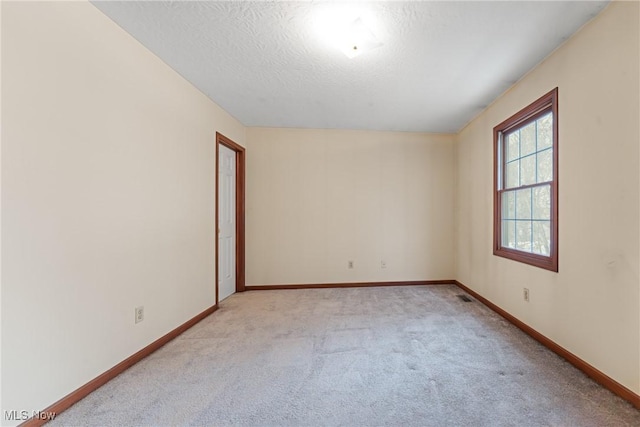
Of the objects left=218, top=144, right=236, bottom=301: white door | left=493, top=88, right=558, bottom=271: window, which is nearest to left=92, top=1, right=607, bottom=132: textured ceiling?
left=493, top=88, right=558, bottom=271: window

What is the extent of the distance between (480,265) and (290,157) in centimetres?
305

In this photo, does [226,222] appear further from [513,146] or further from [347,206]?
[513,146]

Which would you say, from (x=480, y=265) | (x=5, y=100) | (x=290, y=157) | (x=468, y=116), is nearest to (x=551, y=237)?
(x=480, y=265)

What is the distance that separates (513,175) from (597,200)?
117cm

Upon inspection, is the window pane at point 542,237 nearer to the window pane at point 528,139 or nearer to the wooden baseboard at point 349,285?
the window pane at point 528,139

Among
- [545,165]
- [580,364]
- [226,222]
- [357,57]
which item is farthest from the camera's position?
[226,222]

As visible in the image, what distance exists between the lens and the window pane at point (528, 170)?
2529 millimetres

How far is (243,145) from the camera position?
394 centimetres

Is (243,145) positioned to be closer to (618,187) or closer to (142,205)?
(142,205)

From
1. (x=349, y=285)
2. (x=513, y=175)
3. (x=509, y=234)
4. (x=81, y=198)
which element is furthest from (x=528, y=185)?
(x=81, y=198)

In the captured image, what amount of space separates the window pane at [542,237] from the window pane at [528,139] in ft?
2.39

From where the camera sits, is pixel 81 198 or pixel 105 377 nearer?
pixel 81 198

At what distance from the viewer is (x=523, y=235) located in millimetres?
2670

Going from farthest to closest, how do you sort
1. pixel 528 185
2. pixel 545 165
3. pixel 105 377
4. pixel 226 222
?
pixel 226 222 → pixel 528 185 → pixel 545 165 → pixel 105 377
